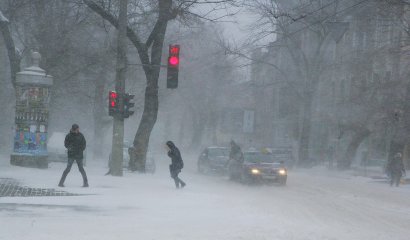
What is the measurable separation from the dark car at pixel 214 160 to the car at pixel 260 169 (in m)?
6.32

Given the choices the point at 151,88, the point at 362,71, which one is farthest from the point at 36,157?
the point at 362,71

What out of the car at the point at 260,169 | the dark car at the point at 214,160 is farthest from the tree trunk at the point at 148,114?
the dark car at the point at 214,160

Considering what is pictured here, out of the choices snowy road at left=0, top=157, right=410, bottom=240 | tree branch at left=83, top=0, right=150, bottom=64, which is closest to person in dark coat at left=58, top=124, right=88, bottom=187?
snowy road at left=0, top=157, right=410, bottom=240

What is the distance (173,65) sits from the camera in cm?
1952

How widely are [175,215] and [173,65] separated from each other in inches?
297

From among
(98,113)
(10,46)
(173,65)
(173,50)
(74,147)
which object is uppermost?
(10,46)

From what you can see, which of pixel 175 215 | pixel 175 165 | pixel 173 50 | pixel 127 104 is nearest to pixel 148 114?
pixel 127 104

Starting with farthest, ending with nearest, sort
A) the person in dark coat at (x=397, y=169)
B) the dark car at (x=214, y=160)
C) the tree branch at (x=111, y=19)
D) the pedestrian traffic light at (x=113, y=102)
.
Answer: the dark car at (x=214, y=160)
the person in dark coat at (x=397, y=169)
the tree branch at (x=111, y=19)
the pedestrian traffic light at (x=113, y=102)

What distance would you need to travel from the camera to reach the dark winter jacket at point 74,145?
1656cm

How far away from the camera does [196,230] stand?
36.7ft

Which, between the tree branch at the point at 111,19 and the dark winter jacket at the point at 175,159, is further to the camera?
the tree branch at the point at 111,19

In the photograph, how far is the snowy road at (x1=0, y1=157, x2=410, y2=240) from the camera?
10742mm

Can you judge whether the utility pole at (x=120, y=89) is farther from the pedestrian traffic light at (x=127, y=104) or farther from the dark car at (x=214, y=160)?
the dark car at (x=214, y=160)

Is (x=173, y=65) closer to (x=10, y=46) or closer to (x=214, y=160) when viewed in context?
(x=10, y=46)
